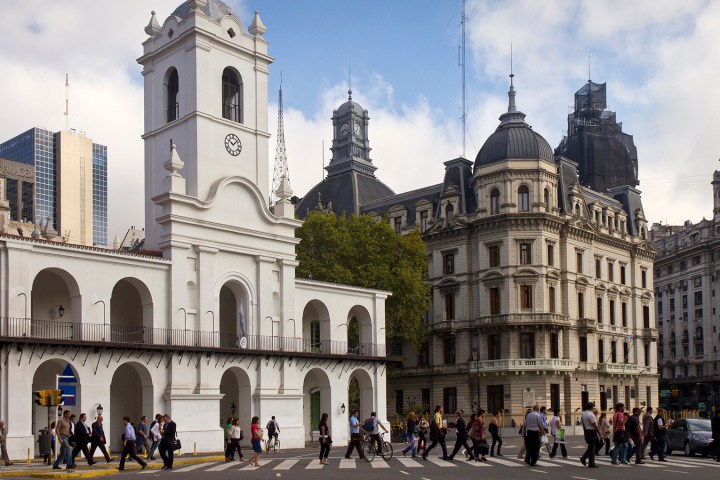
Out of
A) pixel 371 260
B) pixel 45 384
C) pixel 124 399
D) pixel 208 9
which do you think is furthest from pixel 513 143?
pixel 45 384

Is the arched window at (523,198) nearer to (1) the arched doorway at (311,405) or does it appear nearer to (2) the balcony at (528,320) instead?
(2) the balcony at (528,320)

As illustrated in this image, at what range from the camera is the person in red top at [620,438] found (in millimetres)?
28203

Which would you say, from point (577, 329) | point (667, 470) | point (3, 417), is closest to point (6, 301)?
point (3, 417)

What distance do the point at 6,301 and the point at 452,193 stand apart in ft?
133

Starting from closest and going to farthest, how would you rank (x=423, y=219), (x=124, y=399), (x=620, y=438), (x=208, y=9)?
(x=620, y=438), (x=124, y=399), (x=208, y=9), (x=423, y=219)

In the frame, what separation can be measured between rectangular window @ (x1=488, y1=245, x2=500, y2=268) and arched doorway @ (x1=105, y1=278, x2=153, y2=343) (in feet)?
98.1

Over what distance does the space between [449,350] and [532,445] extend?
4298cm

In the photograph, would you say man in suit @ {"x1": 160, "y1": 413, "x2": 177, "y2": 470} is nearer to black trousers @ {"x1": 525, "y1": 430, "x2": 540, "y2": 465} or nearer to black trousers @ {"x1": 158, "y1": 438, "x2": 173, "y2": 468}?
black trousers @ {"x1": 158, "y1": 438, "x2": 173, "y2": 468}

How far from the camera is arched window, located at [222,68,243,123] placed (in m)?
49.2

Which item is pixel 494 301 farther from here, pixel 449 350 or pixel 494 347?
pixel 449 350

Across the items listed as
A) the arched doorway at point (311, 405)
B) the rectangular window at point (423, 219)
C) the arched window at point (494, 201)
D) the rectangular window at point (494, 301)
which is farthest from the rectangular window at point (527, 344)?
the arched doorway at point (311, 405)

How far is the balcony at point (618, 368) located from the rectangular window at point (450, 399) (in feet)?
35.5

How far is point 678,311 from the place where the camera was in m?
112

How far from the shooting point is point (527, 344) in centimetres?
6688
